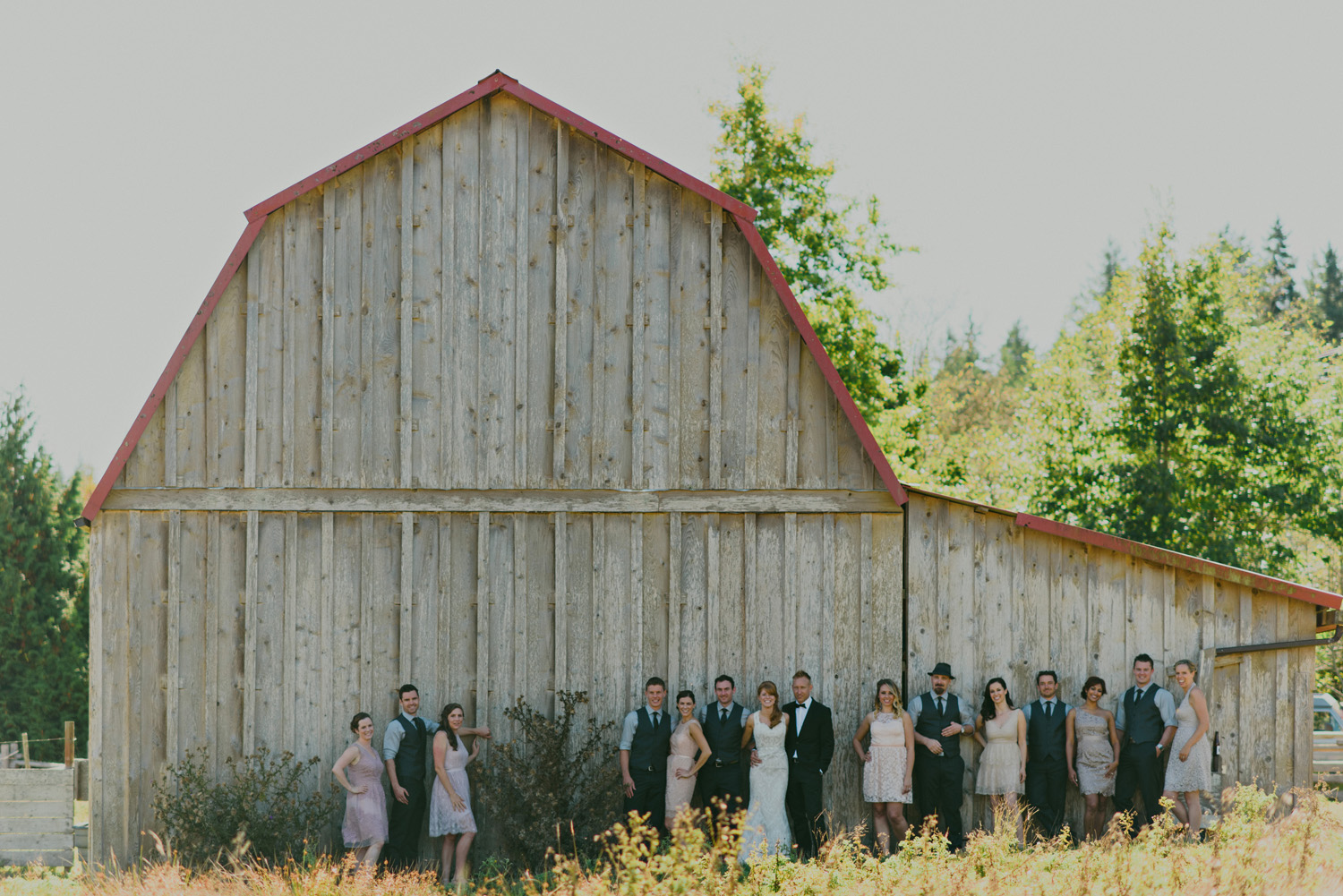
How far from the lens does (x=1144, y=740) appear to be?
10586mm

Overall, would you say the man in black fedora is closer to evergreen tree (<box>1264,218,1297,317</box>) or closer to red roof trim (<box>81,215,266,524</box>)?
red roof trim (<box>81,215,266,524</box>)

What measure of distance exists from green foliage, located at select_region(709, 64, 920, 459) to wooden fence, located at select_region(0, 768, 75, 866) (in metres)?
14.6

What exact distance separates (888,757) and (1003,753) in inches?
43.3

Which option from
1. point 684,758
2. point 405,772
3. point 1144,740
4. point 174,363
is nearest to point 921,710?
point 1144,740

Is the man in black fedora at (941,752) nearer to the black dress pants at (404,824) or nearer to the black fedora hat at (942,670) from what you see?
the black fedora hat at (942,670)

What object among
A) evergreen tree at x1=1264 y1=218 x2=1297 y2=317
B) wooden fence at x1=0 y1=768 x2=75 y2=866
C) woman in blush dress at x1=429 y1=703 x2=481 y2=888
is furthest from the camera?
evergreen tree at x1=1264 y1=218 x2=1297 y2=317

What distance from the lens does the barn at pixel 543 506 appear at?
10.7 metres

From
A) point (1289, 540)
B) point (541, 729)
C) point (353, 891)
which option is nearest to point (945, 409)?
point (1289, 540)

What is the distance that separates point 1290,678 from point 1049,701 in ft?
8.09

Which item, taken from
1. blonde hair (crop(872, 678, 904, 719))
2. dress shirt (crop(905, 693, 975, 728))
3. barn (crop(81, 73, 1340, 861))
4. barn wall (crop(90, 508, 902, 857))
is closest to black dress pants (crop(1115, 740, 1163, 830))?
barn (crop(81, 73, 1340, 861))

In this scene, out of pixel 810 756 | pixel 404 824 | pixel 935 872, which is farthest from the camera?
pixel 810 756

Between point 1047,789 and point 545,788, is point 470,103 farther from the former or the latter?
point 1047,789

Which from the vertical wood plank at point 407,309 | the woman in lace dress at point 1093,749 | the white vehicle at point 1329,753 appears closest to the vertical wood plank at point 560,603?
the vertical wood plank at point 407,309

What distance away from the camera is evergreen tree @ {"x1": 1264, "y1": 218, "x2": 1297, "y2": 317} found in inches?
1953
